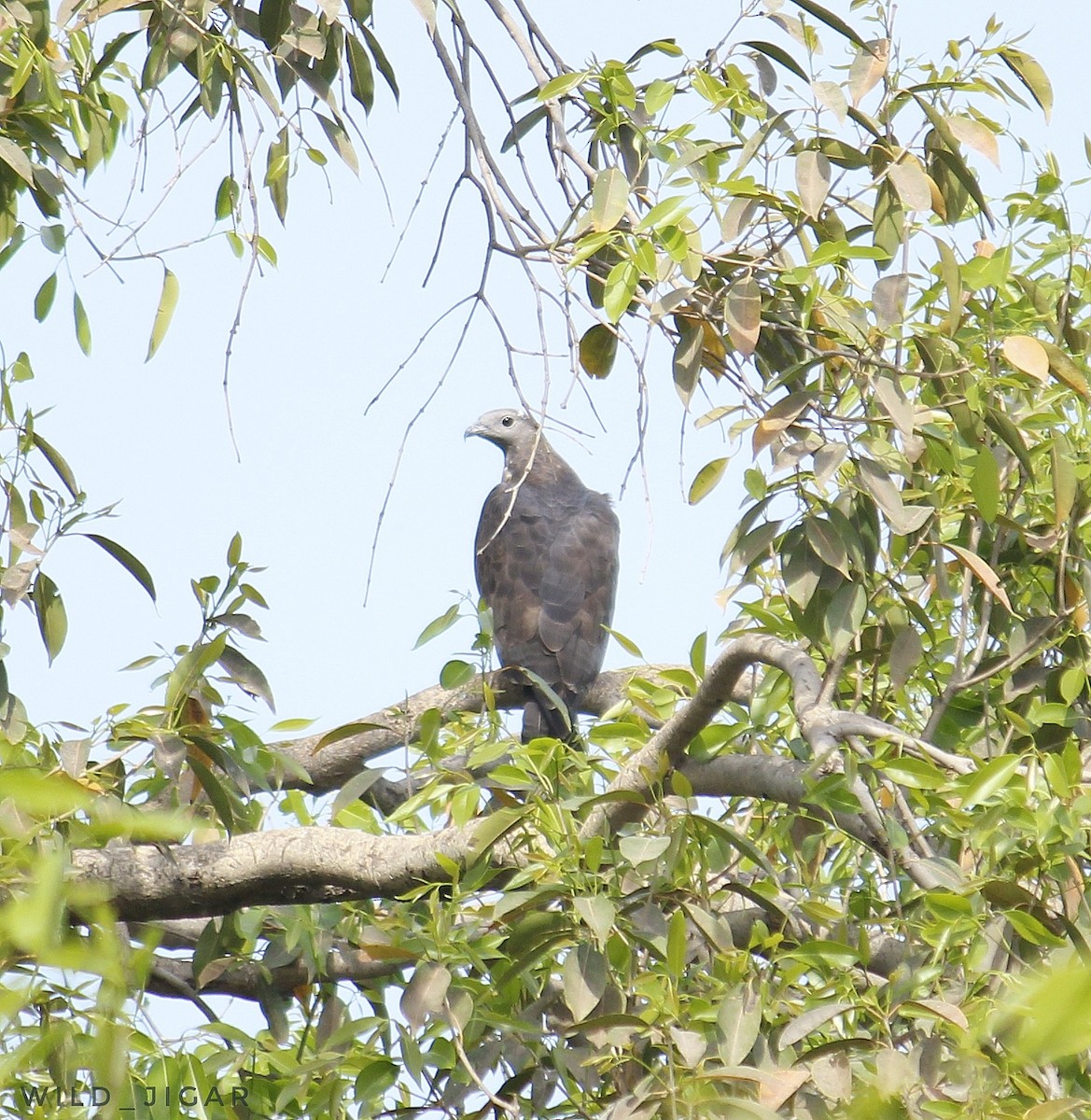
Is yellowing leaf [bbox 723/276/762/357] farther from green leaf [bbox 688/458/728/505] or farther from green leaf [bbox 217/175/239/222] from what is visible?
green leaf [bbox 217/175/239/222]

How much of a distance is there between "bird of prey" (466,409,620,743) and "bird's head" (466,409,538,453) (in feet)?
2.07

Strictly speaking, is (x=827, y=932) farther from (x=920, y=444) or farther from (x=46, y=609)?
(x=46, y=609)

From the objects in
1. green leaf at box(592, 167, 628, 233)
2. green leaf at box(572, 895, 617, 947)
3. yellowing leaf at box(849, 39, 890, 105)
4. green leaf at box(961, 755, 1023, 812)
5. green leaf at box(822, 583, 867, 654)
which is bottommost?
green leaf at box(572, 895, 617, 947)

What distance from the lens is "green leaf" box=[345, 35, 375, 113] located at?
2889 millimetres

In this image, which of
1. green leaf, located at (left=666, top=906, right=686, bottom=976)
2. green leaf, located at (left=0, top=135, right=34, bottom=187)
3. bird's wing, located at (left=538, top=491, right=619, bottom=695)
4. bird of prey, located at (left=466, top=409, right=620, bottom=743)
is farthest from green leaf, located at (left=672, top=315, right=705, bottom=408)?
bird's wing, located at (left=538, top=491, right=619, bottom=695)

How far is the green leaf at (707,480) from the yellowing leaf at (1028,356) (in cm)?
48

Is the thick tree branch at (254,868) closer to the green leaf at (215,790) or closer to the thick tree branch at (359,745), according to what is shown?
the green leaf at (215,790)

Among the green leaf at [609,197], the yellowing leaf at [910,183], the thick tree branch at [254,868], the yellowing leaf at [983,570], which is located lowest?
the thick tree branch at [254,868]

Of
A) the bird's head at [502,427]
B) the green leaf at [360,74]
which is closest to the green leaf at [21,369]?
the green leaf at [360,74]

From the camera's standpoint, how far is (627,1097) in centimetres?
187

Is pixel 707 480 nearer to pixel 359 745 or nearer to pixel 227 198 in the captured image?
pixel 227 198

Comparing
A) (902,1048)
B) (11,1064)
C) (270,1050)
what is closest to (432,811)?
(270,1050)

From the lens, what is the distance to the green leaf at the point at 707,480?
2357 millimetres

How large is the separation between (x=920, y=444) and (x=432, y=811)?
1312mm
